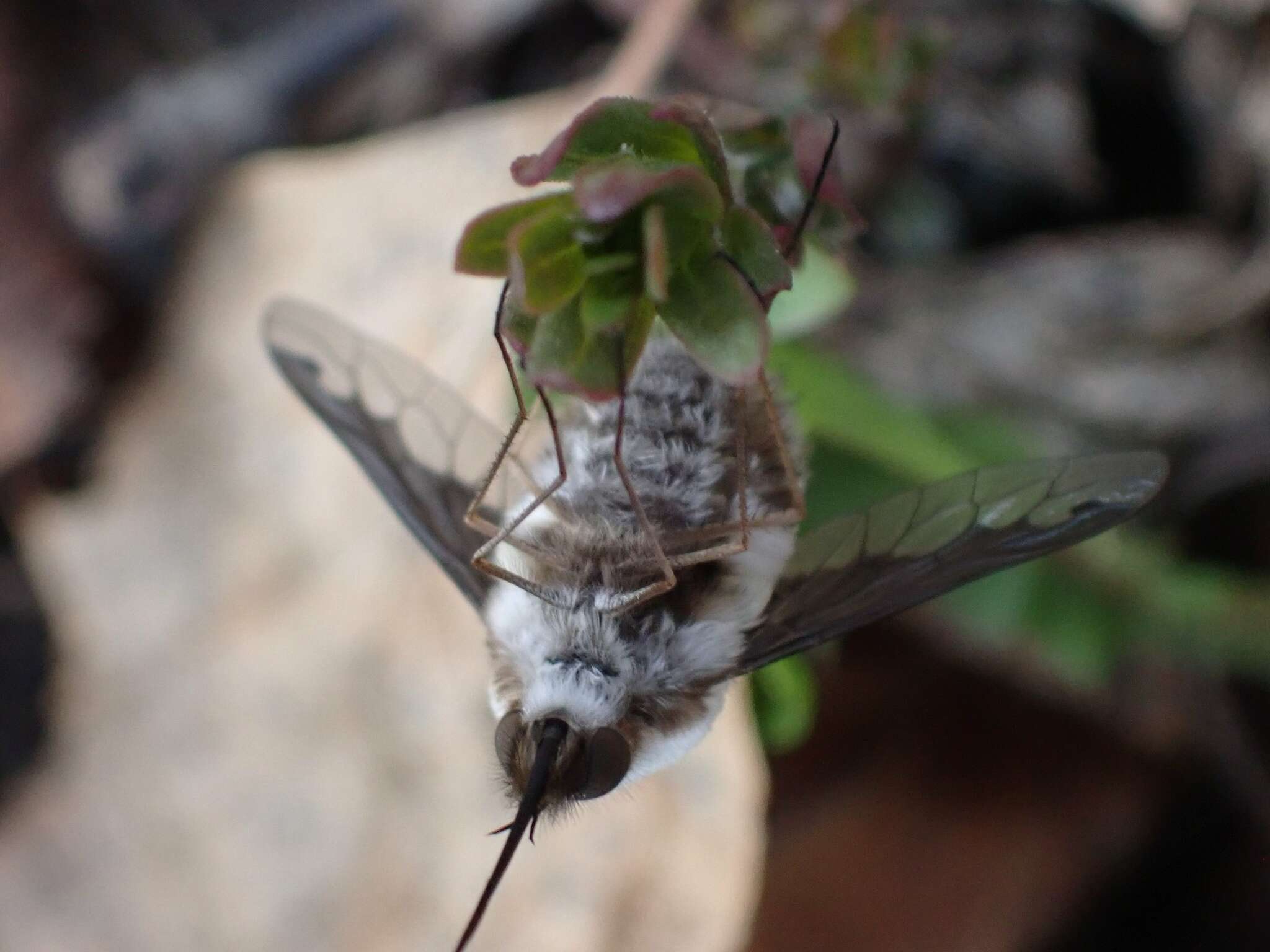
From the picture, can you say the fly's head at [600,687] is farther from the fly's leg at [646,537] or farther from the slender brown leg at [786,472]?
the slender brown leg at [786,472]

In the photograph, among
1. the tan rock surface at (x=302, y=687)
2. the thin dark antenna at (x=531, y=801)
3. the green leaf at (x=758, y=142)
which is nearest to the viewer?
the thin dark antenna at (x=531, y=801)

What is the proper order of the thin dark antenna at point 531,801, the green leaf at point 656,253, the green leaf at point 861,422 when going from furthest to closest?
the green leaf at point 861,422, the thin dark antenna at point 531,801, the green leaf at point 656,253

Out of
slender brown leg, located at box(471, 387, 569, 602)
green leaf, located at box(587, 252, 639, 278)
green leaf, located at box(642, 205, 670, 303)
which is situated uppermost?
green leaf, located at box(642, 205, 670, 303)

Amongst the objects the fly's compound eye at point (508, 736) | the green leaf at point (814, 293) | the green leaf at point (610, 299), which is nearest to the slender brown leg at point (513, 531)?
the fly's compound eye at point (508, 736)

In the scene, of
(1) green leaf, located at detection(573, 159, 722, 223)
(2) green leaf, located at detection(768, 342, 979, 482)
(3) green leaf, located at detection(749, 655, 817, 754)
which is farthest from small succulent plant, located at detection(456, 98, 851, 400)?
(2) green leaf, located at detection(768, 342, 979, 482)

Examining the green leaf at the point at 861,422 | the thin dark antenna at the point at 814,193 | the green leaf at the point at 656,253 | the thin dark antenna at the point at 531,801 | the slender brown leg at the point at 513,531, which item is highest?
the green leaf at the point at 656,253

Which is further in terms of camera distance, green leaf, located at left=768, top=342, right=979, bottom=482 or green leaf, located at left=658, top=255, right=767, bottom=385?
green leaf, located at left=768, top=342, right=979, bottom=482

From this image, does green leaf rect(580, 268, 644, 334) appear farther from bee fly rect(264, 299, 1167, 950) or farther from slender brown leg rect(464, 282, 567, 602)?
bee fly rect(264, 299, 1167, 950)

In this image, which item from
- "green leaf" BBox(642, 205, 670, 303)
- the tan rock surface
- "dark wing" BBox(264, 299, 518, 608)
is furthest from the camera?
the tan rock surface
